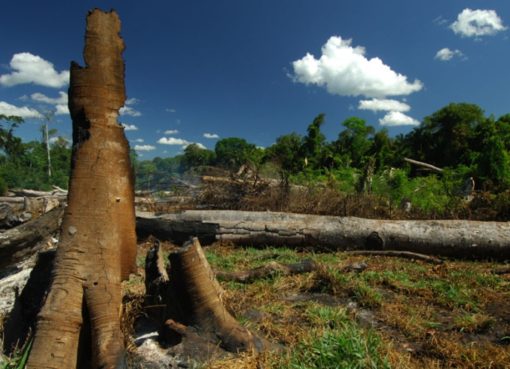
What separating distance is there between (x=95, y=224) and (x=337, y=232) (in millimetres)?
5086

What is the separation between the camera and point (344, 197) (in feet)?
28.1

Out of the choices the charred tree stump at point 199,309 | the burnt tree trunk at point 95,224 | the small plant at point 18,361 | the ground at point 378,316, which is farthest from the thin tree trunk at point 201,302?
the small plant at point 18,361

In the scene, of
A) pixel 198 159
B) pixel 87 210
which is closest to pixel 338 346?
pixel 87 210

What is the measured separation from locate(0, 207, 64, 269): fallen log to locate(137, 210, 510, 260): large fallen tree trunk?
112 inches

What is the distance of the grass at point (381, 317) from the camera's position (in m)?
2.43

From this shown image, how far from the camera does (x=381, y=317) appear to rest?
3.41 meters

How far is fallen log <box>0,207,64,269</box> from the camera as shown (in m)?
4.63

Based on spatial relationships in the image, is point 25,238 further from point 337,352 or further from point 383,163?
point 383,163

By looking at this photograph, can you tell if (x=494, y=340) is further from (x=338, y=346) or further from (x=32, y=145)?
(x=32, y=145)

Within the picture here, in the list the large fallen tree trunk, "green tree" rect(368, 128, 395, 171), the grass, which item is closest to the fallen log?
the grass

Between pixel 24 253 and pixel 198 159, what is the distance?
86.7 meters

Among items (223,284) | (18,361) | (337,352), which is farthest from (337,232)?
(18,361)

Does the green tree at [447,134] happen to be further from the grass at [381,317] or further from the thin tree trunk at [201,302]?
the thin tree trunk at [201,302]

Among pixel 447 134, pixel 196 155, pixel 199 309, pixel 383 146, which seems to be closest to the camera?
pixel 199 309
